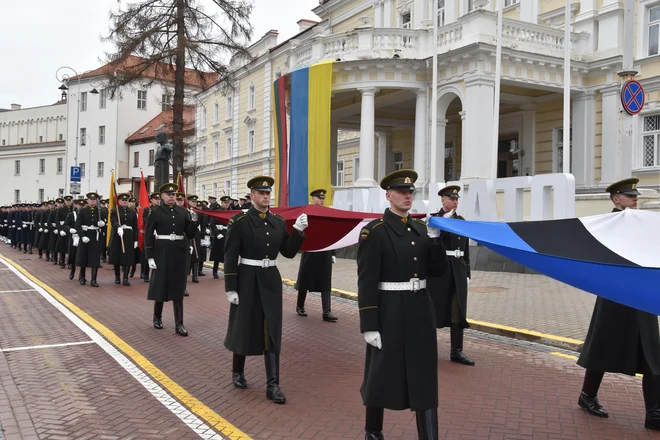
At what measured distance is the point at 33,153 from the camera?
6912 centimetres

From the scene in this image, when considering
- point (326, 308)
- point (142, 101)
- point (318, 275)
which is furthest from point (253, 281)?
point (142, 101)

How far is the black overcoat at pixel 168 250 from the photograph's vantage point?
8.64m

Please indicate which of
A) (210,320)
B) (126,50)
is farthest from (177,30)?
(210,320)

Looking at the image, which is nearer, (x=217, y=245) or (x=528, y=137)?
(x=217, y=245)

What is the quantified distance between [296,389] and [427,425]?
7.11ft

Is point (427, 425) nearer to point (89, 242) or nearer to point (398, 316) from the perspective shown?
point (398, 316)

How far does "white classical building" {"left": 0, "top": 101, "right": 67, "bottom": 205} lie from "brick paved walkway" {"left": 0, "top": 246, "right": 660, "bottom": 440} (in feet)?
206

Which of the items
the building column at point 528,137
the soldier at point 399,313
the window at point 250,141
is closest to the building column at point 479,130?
the building column at point 528,137

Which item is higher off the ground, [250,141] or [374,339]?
[250,141]

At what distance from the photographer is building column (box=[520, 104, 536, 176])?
2347 cm

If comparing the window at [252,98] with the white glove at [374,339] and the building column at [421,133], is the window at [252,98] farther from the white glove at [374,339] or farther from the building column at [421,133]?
the white glove at [374,339]

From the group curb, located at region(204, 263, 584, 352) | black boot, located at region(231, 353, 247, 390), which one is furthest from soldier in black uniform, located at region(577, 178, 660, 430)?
black boot, located at region(231, 353, 247, 390)

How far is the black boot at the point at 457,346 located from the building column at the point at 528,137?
1774 cm

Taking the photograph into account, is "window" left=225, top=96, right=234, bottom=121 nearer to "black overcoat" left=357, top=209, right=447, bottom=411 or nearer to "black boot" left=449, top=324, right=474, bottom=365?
"black boot" left=449, top=324, right=474, bottom=365
